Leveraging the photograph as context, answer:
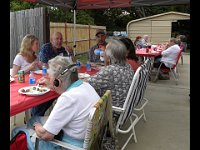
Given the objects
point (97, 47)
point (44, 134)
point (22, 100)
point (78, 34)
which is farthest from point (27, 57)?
point (78, 34)

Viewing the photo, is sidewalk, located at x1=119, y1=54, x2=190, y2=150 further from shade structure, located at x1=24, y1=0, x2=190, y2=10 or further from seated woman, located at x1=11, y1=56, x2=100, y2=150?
shade structure, located at x1=24, y1=0, x2=190, y2=10

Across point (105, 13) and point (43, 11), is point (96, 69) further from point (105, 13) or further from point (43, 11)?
point (105, 13)

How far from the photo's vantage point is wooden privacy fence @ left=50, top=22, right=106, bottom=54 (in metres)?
11.4

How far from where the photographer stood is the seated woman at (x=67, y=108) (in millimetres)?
1584

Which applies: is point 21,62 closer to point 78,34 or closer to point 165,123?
point 165,123

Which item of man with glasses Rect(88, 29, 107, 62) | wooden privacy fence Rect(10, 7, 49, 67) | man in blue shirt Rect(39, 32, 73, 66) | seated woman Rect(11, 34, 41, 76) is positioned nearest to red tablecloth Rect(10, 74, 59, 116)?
seated woman Rect(11, 34, 41, 76)

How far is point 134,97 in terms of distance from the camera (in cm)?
244

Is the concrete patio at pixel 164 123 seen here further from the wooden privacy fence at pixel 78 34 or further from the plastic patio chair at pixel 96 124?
the wooden privacy fence at pixel 78 34

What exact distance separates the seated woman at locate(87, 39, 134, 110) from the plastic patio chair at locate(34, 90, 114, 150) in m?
0.61

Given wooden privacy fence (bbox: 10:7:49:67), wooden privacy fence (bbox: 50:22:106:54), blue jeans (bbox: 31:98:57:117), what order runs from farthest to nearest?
wooden privacy fence (bbox: 50:22:106:54), wooden privacy fence (bbox: 10:7:49:67), blue jeans (bbox: 31:98:57:117)

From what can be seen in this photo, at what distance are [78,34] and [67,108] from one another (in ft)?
39.7

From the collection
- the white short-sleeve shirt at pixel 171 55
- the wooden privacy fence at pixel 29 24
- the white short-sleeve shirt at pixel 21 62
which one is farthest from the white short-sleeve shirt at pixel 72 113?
the wooden privacy fence at pixel 29 24
